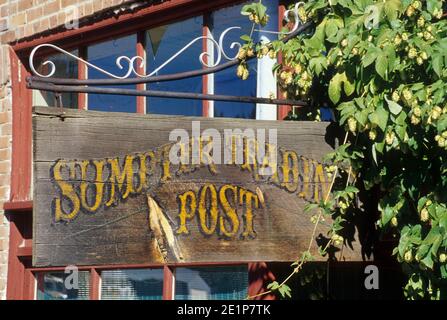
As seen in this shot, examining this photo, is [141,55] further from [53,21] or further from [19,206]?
[19,206]

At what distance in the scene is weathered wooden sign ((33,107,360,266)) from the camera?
419cm

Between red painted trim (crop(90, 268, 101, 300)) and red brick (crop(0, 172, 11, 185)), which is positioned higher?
red brick (crop(0, 172, 11, 185))

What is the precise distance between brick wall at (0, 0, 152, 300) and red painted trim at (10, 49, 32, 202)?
0.06 metres

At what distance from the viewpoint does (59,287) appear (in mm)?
7121

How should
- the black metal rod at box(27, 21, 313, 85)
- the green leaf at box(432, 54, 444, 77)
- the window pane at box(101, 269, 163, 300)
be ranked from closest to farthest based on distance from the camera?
1. the green leaf at box(432, 54, 444, 77)
2. the black metal rod at box(27, 21, 313, 85)
3. the window pane at box(101, 269, 163, 300)

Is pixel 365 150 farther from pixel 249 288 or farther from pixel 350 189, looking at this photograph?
pixel 249 288

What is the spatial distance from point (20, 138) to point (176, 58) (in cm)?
163

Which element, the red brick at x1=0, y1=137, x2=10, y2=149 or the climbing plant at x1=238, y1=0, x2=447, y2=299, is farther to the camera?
the red brick at x1=0, y1=137, x2=10, y2=149

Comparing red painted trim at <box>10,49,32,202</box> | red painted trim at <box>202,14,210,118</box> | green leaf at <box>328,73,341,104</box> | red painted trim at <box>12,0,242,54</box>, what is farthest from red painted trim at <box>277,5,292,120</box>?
red painted trim at <box>10,49,32,202</box>

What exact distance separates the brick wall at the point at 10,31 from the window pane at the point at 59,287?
1.10 ft

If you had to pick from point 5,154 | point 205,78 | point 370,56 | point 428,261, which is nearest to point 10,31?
point 5,154

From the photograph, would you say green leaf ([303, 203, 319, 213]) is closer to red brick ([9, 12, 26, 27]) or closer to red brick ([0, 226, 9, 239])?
red brick ([0, 226, 9, 239])

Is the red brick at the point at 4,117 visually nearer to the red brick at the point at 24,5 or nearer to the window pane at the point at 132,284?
the red brick at the point at 24,5

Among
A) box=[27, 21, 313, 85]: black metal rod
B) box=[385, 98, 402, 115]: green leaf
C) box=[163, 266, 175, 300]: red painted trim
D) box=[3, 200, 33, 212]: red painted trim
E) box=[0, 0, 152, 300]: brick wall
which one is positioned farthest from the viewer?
box=[0, 0, 152, 300]: brick wall
